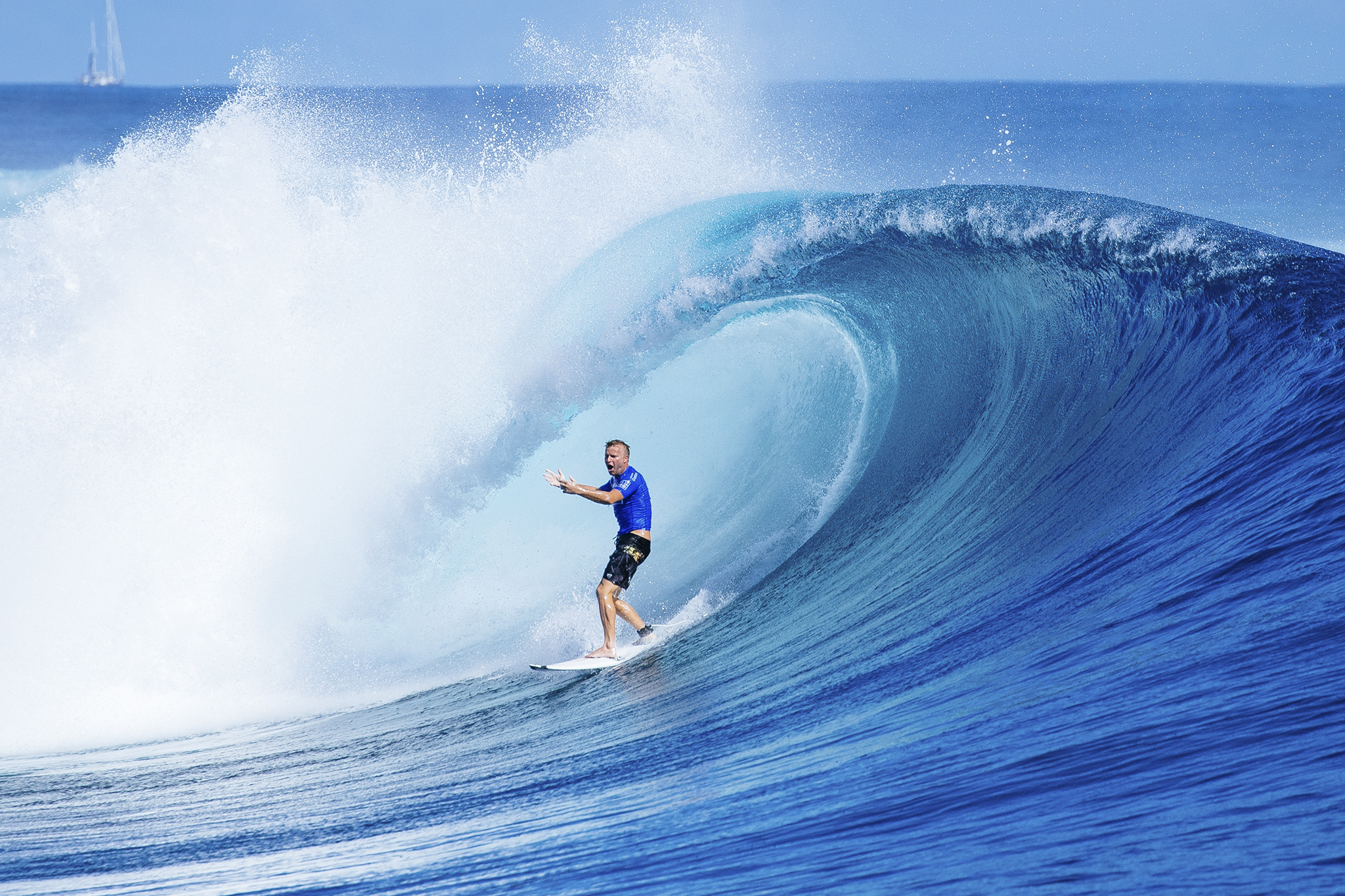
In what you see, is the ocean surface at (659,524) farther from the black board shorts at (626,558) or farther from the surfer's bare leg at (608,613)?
the black board shorts at (626,558)

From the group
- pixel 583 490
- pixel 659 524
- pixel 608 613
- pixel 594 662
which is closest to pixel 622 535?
pixel 608 613

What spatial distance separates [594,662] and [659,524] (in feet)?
10.6

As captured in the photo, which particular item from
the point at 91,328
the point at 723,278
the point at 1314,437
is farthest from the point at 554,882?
the point at 91,328

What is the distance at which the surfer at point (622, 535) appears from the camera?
20.4ft

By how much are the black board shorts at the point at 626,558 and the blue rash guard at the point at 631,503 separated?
59mm

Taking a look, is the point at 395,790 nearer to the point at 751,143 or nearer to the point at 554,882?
the point at 554,882

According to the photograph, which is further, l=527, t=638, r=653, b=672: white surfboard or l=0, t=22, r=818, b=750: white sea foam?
l=0, t=22, r=818, b=750: white sea foam

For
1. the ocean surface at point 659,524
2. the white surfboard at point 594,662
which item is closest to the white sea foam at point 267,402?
the ocean surface at point 659,524

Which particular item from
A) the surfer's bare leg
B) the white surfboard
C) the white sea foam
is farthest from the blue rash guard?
the white sea foam

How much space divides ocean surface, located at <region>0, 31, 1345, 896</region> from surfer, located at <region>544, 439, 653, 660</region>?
0.37 m

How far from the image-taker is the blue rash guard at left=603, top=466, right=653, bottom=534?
6324mm

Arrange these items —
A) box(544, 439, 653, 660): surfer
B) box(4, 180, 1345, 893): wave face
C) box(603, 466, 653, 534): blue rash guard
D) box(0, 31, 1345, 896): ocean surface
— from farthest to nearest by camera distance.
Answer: box(603, 466, 653, 534): blue rash guard
box(544, 439, 653, 660): surfer
box(0, 31, 1345, 896): ocean surface
box(4, 180, 1345, 893): wave face

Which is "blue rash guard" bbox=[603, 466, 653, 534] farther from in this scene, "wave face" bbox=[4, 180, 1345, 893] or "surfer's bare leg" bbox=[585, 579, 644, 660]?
"wave face" bbox=[4, 180, 1345, 893]

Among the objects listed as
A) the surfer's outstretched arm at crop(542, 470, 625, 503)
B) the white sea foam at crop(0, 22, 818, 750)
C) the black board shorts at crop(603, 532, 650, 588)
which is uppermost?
the white sea foam at crop(0, 22, 818, 750)
